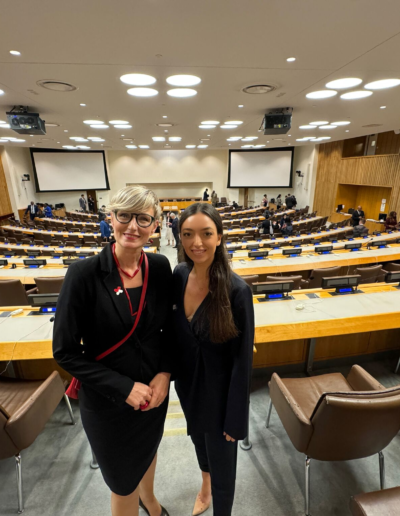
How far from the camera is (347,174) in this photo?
14055 millimetres

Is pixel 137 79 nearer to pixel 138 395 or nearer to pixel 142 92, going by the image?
pixel 142 92

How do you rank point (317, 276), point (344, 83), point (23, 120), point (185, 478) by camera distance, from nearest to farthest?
point (185, 478) < point (344, 83) < point (317, 276) < point (23, 120)

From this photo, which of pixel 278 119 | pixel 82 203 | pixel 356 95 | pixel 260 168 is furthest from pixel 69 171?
pixel 356 95

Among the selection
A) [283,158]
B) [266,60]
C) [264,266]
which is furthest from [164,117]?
[283,158]

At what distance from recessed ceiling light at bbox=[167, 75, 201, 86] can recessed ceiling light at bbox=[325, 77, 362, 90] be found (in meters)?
2.01

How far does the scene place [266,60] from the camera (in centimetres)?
299

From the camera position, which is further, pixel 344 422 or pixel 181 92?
pixel 181 92

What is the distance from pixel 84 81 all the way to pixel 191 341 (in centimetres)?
402

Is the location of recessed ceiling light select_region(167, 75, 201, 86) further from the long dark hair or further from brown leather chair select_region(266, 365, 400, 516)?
brown leather chair select_region(266, 365, 400, 516)

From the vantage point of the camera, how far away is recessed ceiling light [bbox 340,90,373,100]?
14.8ft

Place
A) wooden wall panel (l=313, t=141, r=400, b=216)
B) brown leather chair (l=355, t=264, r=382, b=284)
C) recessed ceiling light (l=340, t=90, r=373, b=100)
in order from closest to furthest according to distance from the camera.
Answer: brown leather chair (l=355, t=264, r=382, b=284), recessed ceiling light (l=340, t=90, r=373, b=100), wooden wall panel (l=313, t=141, r=400, b=216)

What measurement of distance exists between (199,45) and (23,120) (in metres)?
4.65

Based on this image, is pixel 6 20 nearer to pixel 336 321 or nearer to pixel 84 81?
pixel 84 81

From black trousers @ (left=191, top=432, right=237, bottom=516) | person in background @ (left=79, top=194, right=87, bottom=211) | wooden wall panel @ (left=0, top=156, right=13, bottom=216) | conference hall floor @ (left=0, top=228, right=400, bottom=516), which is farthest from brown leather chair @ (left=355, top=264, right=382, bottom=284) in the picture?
person in background @ (left=79, top=194, right=87, bottom=211)
